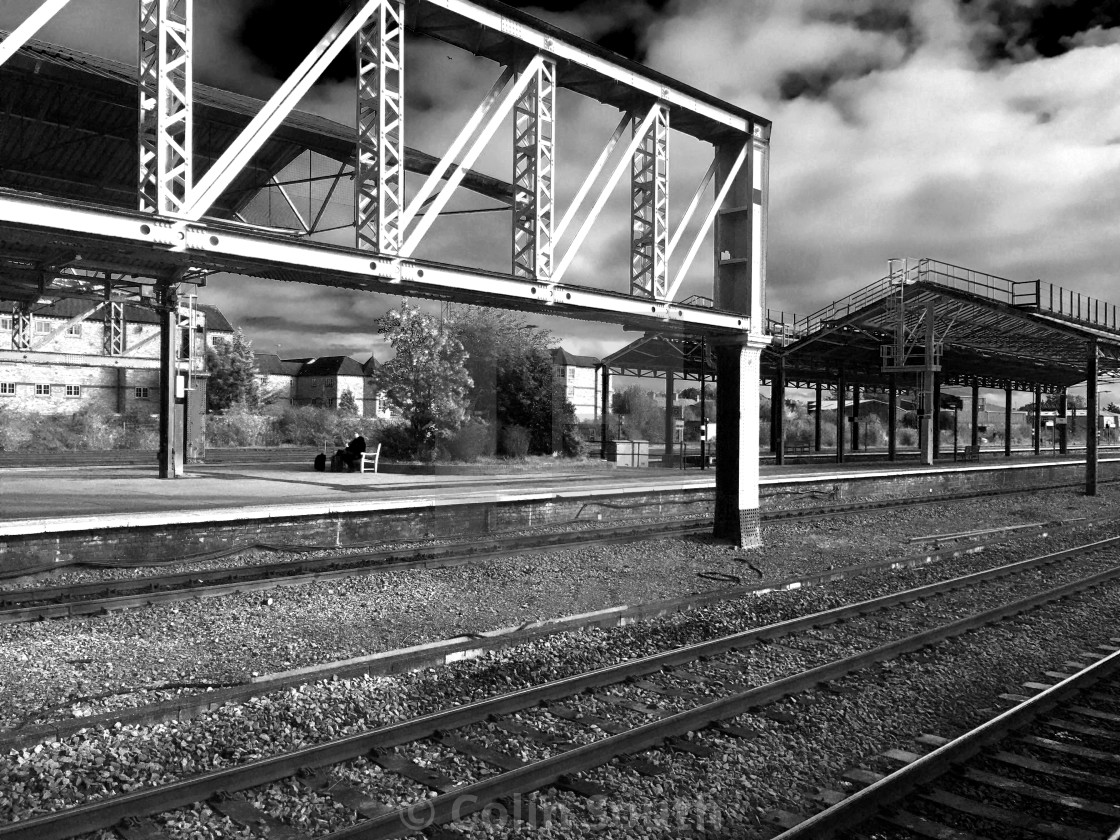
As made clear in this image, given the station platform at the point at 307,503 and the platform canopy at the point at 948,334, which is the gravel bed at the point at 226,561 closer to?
the station platform at the point at 307,503

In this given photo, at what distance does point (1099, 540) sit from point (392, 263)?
1381cm

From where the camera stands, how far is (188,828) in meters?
4.14

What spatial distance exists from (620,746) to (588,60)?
8.87m

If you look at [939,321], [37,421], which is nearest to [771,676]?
[939,321]

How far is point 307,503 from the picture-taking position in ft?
45.9

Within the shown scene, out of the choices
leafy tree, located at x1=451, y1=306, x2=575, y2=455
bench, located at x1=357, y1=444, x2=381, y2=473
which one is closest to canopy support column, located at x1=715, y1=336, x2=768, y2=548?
bench, located at x1=357, y1=444, x2=381, y2=473

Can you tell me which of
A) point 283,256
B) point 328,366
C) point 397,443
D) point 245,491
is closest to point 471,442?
point 397,443

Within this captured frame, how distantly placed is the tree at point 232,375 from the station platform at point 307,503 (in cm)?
2771

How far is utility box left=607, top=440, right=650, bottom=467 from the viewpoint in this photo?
2930 centimetres

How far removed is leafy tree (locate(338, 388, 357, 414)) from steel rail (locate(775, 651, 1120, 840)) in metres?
36.7

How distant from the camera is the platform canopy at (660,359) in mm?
29297

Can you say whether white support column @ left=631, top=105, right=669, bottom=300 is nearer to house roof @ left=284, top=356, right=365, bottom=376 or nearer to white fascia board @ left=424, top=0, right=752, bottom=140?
white fascia board @ left=424, top=0, right=752, bottom=140

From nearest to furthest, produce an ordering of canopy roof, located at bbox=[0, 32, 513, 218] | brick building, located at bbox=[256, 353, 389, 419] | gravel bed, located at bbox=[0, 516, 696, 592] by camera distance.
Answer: gravel bed, located at bbox=[0, 516, 696, 592]
canopy roof, located at bbox=[0, 32, 513, 218]
brick building, located at bbox=[256, 353, 389, 419]

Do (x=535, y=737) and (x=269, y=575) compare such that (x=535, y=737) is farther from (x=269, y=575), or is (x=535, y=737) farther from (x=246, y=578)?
(x=269, y=575)
